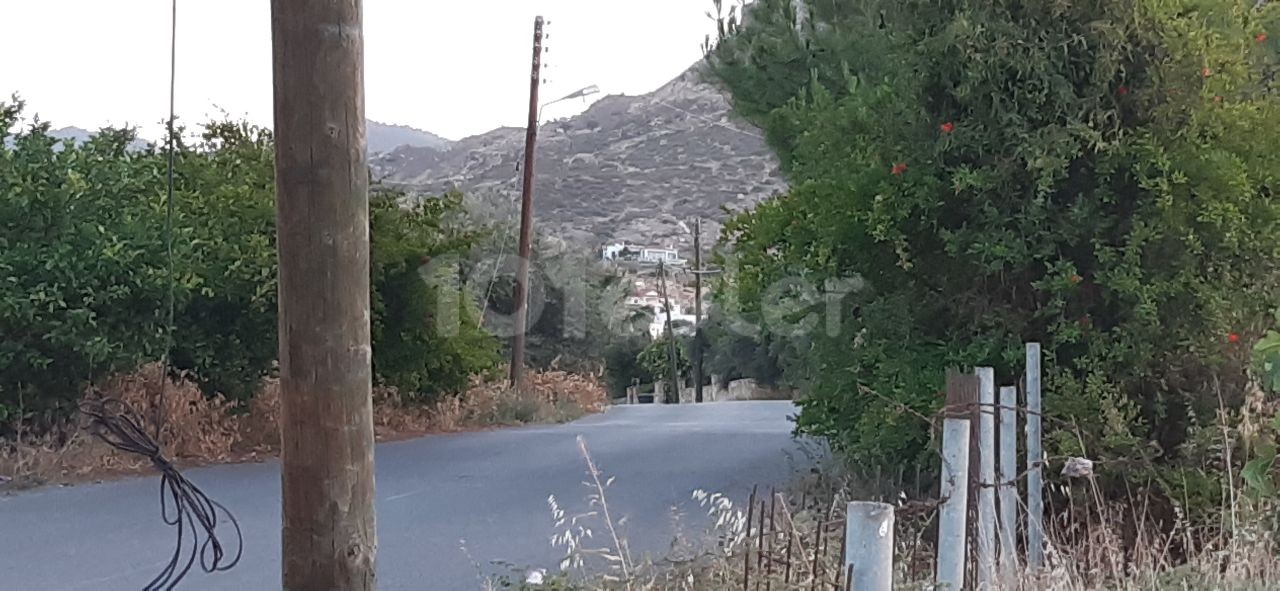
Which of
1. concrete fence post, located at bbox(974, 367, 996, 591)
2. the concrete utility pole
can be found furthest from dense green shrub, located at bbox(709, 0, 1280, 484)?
the concrete utility pole

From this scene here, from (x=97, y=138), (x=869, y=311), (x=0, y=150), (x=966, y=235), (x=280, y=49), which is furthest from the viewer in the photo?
(x=97, y=138)

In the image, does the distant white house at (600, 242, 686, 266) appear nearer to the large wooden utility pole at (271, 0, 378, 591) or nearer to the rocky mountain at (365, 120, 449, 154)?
the rocky mountain at (365, 120, 449, 154)

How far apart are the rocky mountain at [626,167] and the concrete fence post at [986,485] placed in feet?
220

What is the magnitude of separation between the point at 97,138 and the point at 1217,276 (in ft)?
47.0

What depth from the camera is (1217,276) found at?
8844 mm

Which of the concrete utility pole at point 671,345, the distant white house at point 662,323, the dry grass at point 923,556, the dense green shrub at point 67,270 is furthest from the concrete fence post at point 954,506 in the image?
the distant white house at point 662,323

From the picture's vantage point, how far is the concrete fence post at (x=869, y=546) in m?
3.27

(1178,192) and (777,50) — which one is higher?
(777,50)

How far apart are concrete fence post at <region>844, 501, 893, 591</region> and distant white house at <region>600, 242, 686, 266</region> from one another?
44.7 metres

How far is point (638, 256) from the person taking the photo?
2527 inches

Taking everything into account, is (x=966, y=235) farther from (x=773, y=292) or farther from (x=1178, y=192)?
(x=773, y=292)

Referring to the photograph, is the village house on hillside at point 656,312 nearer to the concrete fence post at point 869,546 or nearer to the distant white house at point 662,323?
the distant white house at point 662,323

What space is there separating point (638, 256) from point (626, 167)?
3238 cm

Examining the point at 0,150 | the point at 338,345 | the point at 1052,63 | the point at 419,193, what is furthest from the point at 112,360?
the point at 338,345
